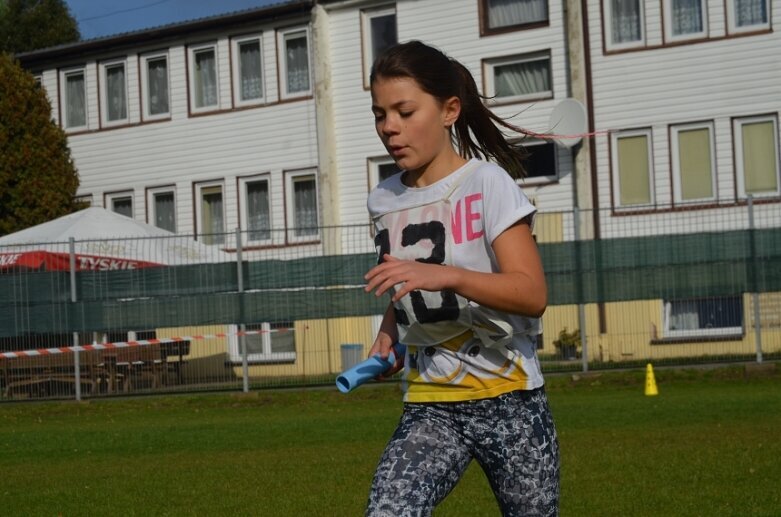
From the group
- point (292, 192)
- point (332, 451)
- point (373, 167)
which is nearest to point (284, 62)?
point (292, 192)

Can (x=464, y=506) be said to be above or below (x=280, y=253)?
below

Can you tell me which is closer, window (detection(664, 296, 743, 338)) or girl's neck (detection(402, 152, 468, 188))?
girl's neck (detection(402, 152, 468, 188))

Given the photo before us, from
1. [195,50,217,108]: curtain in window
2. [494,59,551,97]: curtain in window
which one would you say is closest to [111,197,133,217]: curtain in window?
[195,50,217,108]: curtain in window

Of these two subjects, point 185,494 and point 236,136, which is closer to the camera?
point 185,494

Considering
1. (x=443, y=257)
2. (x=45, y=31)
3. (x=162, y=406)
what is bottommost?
(x=162, y=406)

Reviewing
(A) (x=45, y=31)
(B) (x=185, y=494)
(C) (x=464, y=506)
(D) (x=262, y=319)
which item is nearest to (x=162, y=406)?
(D) (x=262, y=319)

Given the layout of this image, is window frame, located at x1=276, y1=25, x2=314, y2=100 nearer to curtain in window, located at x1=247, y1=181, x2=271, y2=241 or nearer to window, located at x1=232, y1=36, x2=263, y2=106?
window, located at x1=232, y1=36, x2=263, y2=106

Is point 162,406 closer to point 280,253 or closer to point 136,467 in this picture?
point 280,253

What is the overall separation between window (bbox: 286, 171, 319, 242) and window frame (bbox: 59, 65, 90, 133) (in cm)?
677

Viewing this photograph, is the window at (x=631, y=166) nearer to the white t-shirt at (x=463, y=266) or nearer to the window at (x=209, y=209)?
the window at (x=209, y=209)

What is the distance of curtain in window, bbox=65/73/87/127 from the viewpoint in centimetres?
3756

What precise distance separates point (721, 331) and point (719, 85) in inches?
339

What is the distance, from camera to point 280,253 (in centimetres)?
2461

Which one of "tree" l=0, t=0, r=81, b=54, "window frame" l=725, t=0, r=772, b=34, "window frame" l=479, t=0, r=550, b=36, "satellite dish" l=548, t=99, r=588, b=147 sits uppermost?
"tree" l=0, t=0, r=81, b=54
